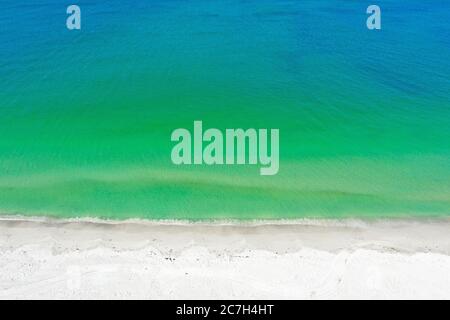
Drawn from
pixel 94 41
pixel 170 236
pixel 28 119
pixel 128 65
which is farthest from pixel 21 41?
pixel 170 236
